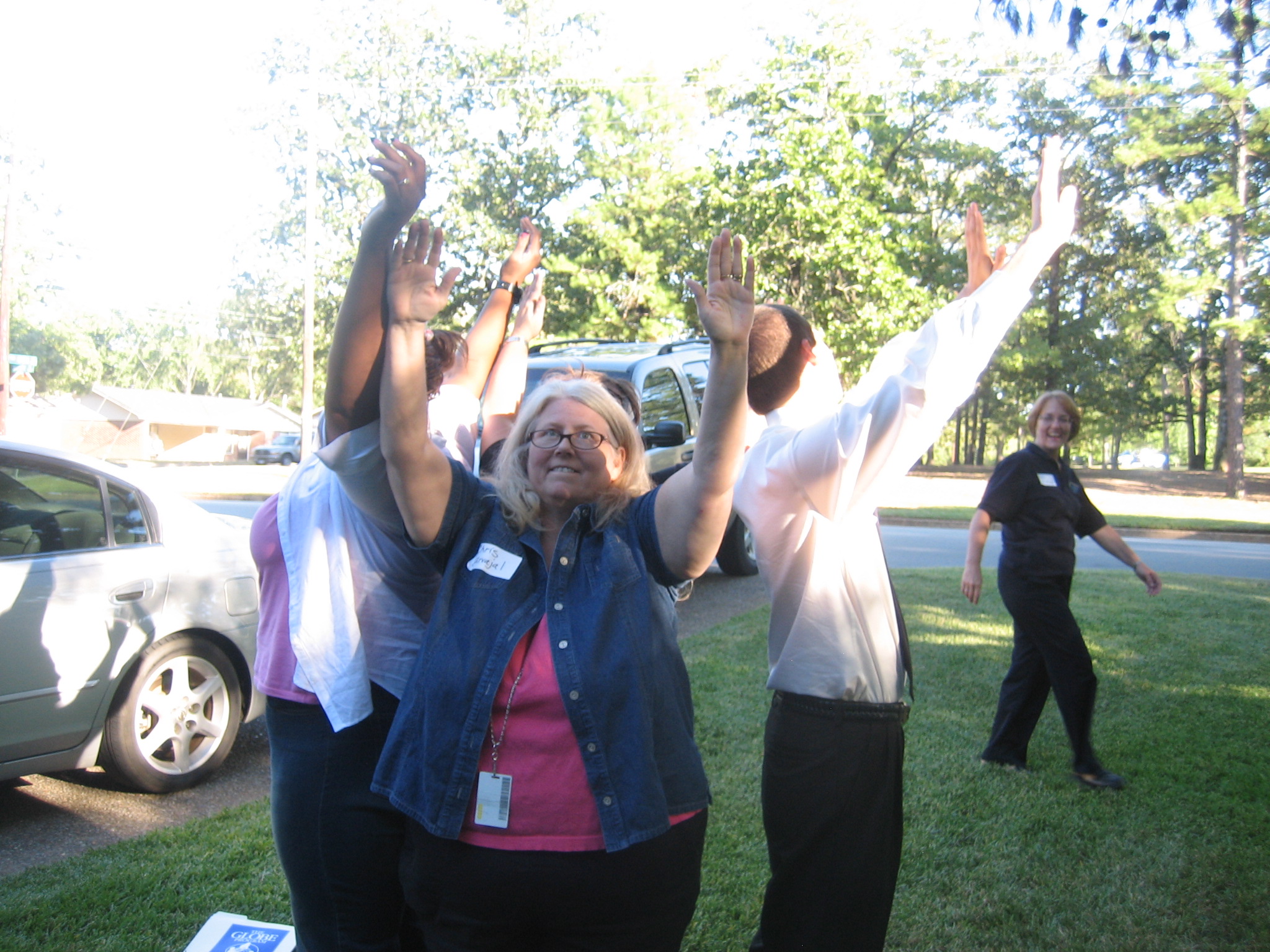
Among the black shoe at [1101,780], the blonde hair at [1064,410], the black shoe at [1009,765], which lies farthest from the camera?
the blonde hair at [1064,410]

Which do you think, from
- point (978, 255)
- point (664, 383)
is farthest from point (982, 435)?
point (978, 255)

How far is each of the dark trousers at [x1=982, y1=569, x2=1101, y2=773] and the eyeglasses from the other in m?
3.28

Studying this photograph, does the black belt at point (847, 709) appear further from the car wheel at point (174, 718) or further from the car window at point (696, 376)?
the car window at point (696, 376)

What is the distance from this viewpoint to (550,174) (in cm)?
3041

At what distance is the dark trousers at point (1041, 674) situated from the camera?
183 inches

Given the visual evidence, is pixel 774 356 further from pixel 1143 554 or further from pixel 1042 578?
pixel 1143 554

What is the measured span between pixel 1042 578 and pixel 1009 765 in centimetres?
91

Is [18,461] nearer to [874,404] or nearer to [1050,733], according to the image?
[874,404]

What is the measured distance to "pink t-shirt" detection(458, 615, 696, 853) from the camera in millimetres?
1816

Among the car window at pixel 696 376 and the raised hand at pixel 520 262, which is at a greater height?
the car window at pixel 696 376

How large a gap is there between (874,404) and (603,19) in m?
32.7

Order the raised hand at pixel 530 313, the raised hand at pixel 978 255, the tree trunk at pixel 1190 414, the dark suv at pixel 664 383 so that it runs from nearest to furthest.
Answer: the raised hand at pixel 978 255 → the raised hand at pixel 530 313 → the dark suv at pixel 664 383 → the tree trunk at pixel 1190 414

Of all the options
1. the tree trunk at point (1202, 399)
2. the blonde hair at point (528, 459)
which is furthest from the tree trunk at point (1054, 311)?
the blonde hair at point (528, 459)

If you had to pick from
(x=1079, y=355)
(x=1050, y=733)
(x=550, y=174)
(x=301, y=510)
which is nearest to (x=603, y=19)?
(x=550, y=174)
